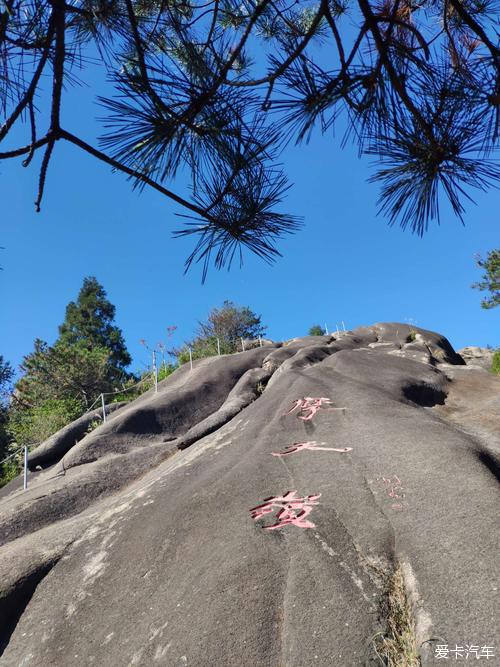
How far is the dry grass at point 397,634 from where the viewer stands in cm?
233

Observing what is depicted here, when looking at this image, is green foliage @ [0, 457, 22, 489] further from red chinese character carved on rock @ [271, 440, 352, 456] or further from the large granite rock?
the large granite rock

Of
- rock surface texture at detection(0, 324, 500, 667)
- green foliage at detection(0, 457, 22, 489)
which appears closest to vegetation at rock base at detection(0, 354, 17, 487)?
green foliage at detection(0, 457, 22, 489)

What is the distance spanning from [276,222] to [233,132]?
55 centimetres

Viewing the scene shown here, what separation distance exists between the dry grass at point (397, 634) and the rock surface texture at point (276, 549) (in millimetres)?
35

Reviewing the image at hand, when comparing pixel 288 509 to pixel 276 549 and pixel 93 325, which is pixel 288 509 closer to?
pixel 276 549

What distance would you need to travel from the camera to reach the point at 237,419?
24.5 feet

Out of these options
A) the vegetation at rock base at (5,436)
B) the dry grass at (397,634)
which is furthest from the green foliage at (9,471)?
the dry grass at (397,634)

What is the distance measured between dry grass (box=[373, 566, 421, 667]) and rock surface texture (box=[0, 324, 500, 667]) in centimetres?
3

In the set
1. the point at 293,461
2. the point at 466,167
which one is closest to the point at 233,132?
the point at 466,167

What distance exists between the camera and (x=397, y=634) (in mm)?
2488

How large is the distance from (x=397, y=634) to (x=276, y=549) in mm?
1014

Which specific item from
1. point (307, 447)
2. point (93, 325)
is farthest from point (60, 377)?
point (307, 447)

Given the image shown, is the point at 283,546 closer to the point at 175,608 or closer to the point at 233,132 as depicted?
the point at 175,608

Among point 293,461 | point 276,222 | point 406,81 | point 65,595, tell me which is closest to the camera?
point 406,81
